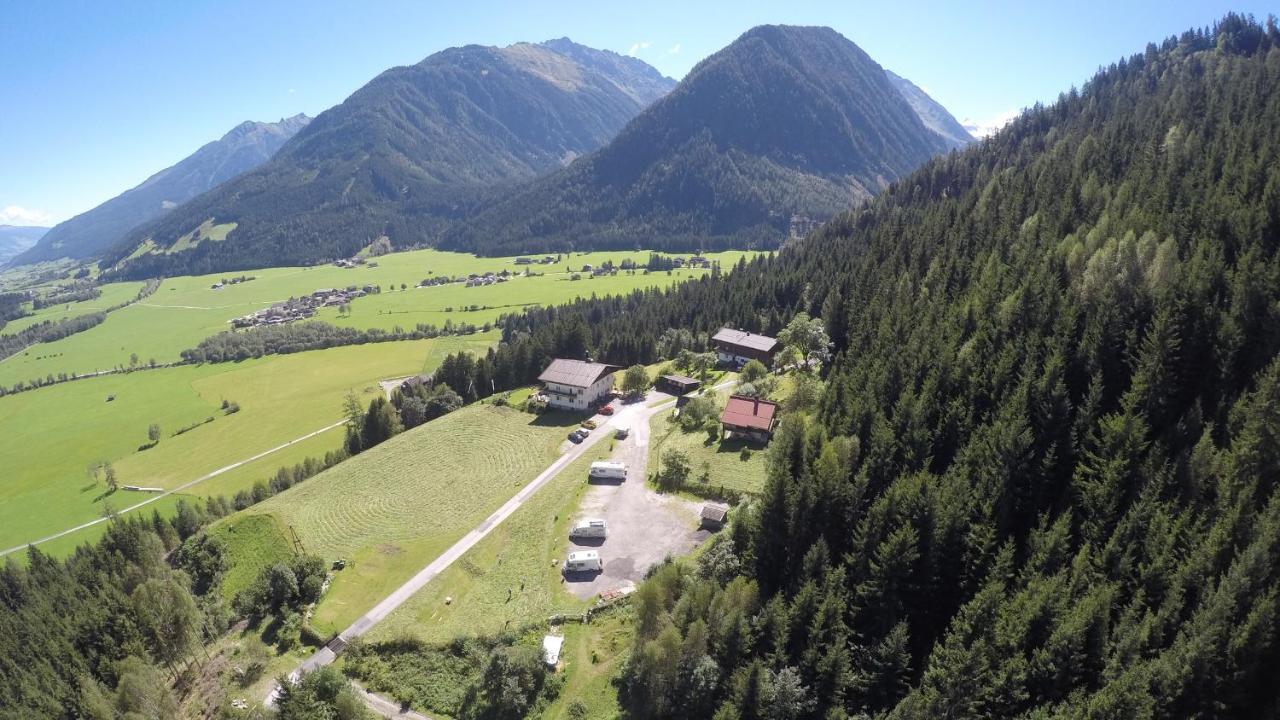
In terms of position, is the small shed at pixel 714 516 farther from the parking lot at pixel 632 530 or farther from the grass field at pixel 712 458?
the grass field at pixel 712 458

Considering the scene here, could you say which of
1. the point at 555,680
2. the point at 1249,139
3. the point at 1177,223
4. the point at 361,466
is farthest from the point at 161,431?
the point at 1249,139

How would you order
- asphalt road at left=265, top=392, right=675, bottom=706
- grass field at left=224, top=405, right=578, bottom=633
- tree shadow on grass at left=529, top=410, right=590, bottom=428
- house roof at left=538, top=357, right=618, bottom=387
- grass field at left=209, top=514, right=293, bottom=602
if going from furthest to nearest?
house roof at left=538, top=357, right=618, bottom=387
tree shadow on grass at left=529, top=410, right=590, bottom=428
grass field at left=209, top=514, right=293, bottom=602
grass field at left=224, top=405, right=578, bottom=633
asphalt road at left=265, top=392, right=675, bottom=706

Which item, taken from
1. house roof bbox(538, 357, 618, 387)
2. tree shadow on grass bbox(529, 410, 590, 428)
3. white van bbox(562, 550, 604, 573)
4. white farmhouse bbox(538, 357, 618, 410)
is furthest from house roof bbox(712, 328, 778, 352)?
white van bbox(562, 550, 604, 573)

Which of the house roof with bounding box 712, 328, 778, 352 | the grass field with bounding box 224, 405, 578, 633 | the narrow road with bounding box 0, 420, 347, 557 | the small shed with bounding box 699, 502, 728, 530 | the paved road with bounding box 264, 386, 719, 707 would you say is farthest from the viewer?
the house roof with bounding box 712, 328, 778, 352

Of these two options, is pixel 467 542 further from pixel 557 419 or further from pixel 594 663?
pixel 557 419

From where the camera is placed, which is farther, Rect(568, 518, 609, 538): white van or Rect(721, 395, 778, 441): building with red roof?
Rect(721, 395, 778, 441): building with red roof

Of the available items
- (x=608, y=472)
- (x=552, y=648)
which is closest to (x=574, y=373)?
(x=608, y=472)

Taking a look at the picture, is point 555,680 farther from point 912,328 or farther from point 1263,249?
point 1263,249

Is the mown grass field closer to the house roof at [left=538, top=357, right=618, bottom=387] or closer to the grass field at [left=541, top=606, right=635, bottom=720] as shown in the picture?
the house roof at [left=538, top=357, right=618, bottom=387]
